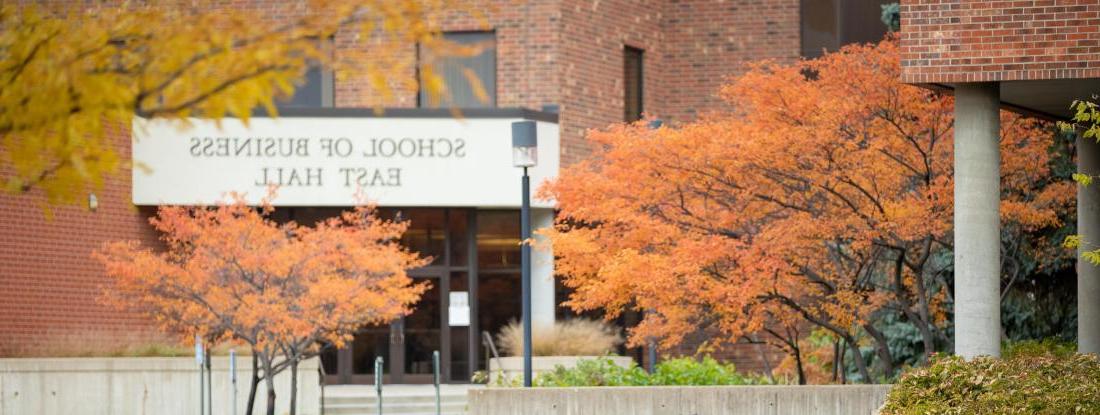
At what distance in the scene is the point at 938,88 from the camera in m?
17.3

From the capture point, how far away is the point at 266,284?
26828 mm

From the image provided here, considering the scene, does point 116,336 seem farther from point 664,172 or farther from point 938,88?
point 938,88

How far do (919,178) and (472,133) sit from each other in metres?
14.5

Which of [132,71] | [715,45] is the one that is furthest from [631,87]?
[132,71]

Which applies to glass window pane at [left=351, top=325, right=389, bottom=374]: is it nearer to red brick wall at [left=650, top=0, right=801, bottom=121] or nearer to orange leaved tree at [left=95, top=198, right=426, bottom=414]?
orange leaved tree at [left=95, top=198, right=426, bottom=414]

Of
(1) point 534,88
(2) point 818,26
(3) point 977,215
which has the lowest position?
(3) point 977,215

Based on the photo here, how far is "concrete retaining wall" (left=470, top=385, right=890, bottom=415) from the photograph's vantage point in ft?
67.0

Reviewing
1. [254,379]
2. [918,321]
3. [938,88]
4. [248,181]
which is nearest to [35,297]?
[248,181]

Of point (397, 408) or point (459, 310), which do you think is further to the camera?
point (459, 310)

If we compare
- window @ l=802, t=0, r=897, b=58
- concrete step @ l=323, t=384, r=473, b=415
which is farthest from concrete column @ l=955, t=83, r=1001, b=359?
window @ l=802, t=0, r=897, b=58

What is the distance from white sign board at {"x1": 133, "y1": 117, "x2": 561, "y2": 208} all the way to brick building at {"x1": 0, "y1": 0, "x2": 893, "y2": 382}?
6 centimetres

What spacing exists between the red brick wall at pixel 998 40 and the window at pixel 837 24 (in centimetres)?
1958

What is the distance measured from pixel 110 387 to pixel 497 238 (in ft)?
30.2

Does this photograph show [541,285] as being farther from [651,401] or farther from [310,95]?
[651,401]
